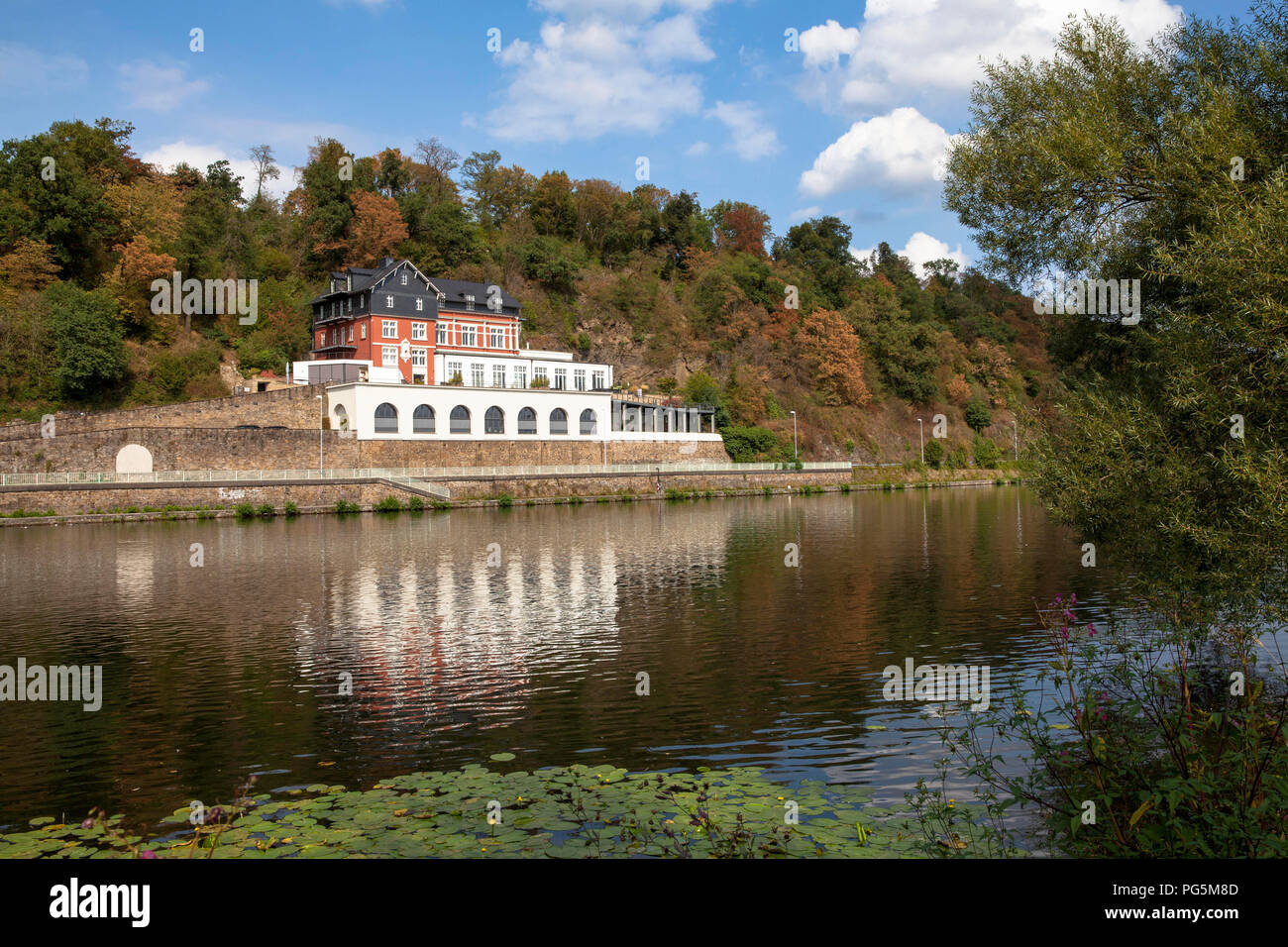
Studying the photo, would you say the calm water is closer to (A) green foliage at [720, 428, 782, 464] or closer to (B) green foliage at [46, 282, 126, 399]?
(B) green foliage at [46, 282, 126, 399]

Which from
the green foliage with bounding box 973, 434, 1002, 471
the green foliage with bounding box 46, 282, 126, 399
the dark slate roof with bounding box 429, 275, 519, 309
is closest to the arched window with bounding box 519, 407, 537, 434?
the dark slate roof with bounding box 429, 275, 519, 309

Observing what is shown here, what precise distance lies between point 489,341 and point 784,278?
46686mm

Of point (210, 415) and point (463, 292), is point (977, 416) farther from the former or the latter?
point (210, 415)

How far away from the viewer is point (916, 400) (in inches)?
4281

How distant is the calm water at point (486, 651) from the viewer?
12.1 meters

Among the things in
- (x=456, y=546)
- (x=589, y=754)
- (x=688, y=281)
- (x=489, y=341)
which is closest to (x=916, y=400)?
(x=688, y=281)

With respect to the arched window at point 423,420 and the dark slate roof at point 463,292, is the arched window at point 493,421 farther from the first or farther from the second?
the dark slate roof at point 463,292

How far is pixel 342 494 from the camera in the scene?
59188mm

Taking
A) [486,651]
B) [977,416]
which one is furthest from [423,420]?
[977,416]

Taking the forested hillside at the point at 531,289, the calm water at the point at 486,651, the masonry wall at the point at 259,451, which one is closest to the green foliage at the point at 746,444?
the forested hillside at the point at 531,289

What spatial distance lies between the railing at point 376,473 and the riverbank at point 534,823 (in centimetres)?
5115

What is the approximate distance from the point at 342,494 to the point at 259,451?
25.4 feet

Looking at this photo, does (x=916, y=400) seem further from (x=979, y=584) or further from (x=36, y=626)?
(x=36, y=626)

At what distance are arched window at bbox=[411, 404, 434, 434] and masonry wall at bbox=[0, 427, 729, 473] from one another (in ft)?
5.55
